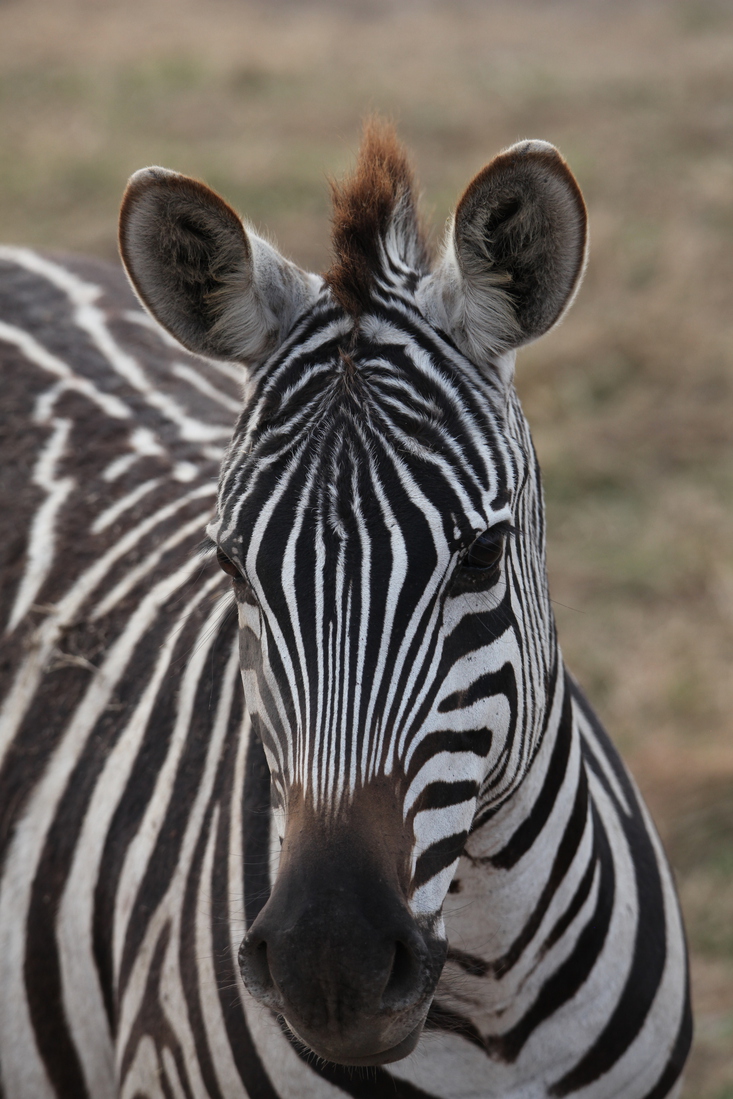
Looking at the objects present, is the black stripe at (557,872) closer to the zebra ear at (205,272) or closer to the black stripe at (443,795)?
the black stripe at (443,795)

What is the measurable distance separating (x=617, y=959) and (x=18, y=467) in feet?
8.21

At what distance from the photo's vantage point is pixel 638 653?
249 inches

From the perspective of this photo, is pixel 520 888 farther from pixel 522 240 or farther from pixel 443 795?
pixel 522 240

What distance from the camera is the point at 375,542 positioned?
2.07 metres

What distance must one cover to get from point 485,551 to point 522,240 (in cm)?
68

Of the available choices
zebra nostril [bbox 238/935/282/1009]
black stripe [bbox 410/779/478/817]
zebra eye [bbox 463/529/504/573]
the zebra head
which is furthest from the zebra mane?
zebra nostril [bbox 238/935/282/1009]

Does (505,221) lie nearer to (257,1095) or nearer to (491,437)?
(491,437)

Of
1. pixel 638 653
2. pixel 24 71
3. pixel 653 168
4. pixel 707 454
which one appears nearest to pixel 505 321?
pixel 638 653

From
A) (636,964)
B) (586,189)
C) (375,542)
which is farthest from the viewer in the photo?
(586,189)

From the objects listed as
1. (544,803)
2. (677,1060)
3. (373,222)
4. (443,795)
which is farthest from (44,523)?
(677,1060)

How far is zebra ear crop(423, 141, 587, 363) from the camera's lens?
7.38ft

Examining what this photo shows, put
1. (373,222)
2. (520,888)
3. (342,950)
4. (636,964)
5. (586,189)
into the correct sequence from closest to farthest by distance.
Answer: (342,950) → (373,222) → (520,888) → (636,964) → (586,189)

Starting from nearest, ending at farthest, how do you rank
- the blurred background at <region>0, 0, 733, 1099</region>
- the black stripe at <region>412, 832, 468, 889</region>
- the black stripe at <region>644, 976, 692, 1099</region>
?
1. the black stripe at <region>412, 832, 468, 889</region>
2. the black stripe at <region>644, 976, 692, 1099</region>
3. the blurred background at <region>0, 0, 733, 1099</region>

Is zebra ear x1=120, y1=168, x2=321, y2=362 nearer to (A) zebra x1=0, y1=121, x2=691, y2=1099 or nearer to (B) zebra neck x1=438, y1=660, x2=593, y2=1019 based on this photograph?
(A) zebra x1=0, y1=121, x2=691, y2=1099
